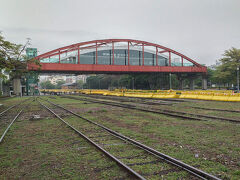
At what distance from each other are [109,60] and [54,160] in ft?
226

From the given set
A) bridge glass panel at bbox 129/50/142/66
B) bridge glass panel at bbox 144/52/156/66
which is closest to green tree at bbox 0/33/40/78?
bridge glass panel at bbox 129/50/142/66

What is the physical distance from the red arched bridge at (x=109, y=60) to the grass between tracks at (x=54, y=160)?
4497 cm

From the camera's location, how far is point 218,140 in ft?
25.0

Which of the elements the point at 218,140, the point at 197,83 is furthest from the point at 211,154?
the point at 197,83

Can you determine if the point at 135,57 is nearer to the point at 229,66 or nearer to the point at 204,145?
the point at 229,66

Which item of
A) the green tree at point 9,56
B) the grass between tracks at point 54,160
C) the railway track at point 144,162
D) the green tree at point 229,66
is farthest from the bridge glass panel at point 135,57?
the railway track at point 144,162

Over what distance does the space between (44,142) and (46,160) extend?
7.34 ft

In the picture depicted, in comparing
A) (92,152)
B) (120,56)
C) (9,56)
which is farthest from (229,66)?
(92,152)

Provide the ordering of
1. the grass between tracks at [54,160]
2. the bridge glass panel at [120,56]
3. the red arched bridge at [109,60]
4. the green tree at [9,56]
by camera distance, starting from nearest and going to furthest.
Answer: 1. the grass between tracks at [54,160]
2. the green tree at [9,56]
3. the red arched bridge at [109,60]
4. the bridge glass panel at [120,56]

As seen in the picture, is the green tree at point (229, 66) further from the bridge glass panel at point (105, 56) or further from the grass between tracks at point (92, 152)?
the grass between tracks at point (92, 152)

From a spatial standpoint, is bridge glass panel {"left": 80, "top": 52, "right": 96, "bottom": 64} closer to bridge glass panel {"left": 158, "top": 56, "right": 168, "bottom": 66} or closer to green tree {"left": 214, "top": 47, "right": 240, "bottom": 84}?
bridge glass panel {"left": 158, "top": 56, "right": 168, "bottom": 66}

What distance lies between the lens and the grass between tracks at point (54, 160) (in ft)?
16.3

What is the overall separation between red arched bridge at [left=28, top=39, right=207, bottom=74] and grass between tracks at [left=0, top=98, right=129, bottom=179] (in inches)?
1770

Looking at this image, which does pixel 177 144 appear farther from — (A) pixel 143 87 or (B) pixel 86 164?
(A) pixel 143 87
